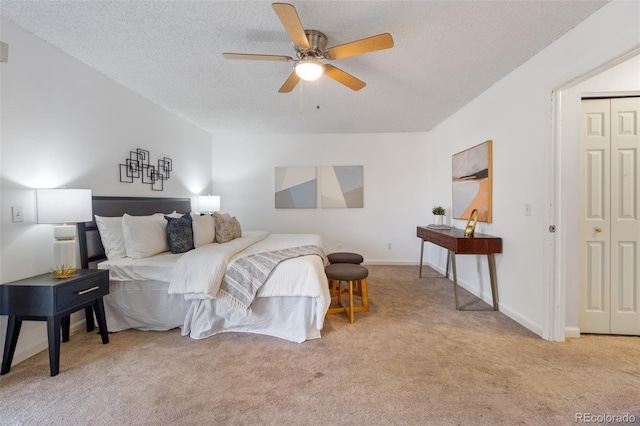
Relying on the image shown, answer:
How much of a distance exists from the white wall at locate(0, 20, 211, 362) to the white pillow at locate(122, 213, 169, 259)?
0.52m

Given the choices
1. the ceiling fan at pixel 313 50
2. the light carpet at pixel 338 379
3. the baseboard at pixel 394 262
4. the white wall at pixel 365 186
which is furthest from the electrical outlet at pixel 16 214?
the baseboard at pixel 394 262

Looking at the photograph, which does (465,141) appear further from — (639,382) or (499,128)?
(639,382)

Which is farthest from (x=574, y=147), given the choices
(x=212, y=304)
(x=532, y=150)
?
(x=212, y=304)

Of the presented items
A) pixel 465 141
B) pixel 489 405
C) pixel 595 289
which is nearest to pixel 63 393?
pixel 489 405

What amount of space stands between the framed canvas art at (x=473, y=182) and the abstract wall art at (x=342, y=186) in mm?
1620

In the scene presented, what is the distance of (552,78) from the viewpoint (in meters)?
2.24

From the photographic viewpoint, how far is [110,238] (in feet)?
8.60

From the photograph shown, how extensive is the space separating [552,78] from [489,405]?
2.47m

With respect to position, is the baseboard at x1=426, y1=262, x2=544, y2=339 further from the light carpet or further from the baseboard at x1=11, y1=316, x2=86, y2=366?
the baseboard at x1=11, y1=316, x2=86, y2=366

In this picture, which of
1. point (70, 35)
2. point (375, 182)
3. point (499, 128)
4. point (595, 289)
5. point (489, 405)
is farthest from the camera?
point (375, 182)

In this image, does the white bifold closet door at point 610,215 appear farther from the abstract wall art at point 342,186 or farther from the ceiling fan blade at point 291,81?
the abstract wall art at point 342,186

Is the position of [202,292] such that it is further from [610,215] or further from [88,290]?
[610,215]

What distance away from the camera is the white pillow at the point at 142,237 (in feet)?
8.50

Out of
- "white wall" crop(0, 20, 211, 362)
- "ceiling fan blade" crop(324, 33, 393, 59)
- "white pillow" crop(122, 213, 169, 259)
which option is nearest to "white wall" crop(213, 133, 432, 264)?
"white wall" crop(0, 20, 211, 362)
